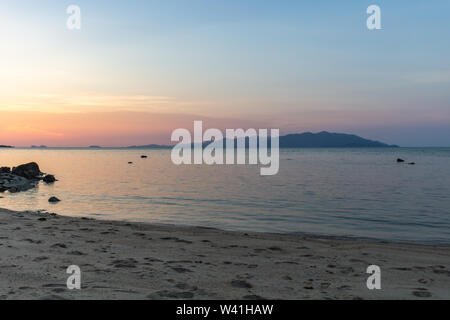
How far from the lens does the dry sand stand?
7.18 metres

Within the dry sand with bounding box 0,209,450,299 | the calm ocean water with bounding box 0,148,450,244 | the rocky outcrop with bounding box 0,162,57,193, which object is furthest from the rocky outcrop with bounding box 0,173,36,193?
the dry sand with bounding box 0,209,450,299

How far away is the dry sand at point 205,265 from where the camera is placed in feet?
23.6

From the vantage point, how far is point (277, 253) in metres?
11.0

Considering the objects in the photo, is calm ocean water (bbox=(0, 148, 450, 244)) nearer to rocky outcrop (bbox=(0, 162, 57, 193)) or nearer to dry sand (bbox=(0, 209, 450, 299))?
rocky outcrop (bbox=(0, 162, 57, 193))

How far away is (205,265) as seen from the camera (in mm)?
9281

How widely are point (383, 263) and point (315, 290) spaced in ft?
12.5

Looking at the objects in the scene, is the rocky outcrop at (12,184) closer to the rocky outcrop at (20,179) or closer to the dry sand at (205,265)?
the rocky outcrop at (20,179)

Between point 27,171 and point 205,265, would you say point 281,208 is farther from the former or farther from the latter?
point 27,171

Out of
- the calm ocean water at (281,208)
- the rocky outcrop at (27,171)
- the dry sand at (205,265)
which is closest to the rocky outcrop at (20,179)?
the rocky outcrop at (27,171)

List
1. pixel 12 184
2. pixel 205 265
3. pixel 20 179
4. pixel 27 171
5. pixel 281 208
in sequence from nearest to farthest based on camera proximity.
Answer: pixel 205 265 < pixel 281 208 < pixel 12 184 < pixel 20 179 < pixel 27 171

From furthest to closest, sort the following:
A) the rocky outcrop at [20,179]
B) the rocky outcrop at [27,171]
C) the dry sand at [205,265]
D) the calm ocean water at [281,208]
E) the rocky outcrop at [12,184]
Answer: the rocky outcrop at [27,171], the rocky outcrop at [20,179], the rocky outcrop at [12,184], the calm ocean water at [281,208], the dry sand at [205,265]

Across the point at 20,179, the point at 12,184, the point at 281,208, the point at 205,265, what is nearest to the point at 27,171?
the point at 20,179
